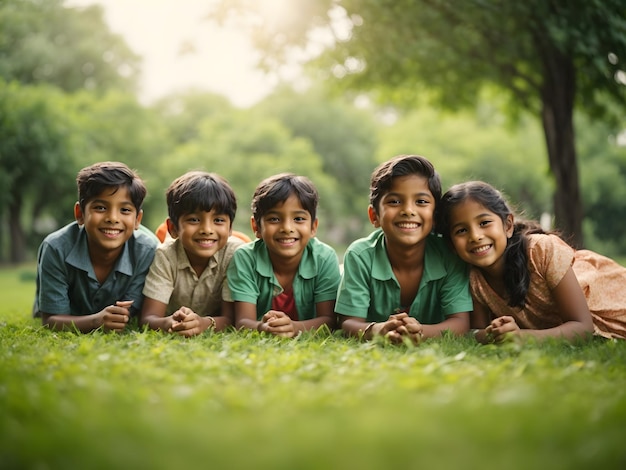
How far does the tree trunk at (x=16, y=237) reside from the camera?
24953 mm

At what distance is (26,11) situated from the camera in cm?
2342

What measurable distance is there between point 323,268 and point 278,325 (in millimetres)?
704

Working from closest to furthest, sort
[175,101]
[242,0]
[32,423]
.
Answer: [32,423], [242,0], [175,101]

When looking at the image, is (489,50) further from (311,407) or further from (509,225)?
(311,407)

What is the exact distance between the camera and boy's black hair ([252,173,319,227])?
444 cm

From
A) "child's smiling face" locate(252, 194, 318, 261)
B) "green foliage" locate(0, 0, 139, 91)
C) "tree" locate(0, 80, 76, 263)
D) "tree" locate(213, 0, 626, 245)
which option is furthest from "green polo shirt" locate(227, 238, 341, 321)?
"green foliage" locate(0, 0, 139, 91)

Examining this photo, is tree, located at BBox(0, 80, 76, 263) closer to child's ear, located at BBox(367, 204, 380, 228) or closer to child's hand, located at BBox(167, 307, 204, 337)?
child's hand, located at BBox(167, 307, 204, 337)

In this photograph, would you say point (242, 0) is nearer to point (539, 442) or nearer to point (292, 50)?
point (292, 50)

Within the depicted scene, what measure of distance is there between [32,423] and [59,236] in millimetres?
2898

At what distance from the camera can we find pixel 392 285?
14.5ft

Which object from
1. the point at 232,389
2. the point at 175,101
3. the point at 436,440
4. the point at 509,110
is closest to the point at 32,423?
the point at 232,389

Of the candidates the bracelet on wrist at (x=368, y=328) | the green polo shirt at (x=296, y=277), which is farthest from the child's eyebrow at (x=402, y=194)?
the bracelet on wrist at (x=368, y=328)

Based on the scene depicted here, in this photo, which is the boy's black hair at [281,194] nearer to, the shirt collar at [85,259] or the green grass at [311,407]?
the shirt collar at [85,259]

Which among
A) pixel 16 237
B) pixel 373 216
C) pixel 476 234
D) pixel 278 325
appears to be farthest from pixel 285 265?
pixel 16 237
